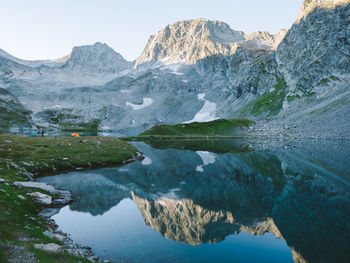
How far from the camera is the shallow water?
18.4 metres

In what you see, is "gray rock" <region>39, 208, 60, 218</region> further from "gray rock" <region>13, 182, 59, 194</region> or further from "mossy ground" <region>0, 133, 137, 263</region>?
"gray rock" <region>13, 182, 59, 194</region>

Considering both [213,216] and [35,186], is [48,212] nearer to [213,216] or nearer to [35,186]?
[35,186]

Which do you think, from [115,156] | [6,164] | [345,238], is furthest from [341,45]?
[6,164]

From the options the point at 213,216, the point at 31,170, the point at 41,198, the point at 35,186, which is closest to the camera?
the point at 213,216

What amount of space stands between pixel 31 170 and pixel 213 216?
3398 cm

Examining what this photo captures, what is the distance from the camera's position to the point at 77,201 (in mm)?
30656

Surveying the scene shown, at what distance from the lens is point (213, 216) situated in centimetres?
2523

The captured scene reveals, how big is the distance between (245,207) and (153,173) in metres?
25.0

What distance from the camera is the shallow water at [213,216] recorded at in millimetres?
18359

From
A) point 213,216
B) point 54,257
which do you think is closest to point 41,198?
point 54,257

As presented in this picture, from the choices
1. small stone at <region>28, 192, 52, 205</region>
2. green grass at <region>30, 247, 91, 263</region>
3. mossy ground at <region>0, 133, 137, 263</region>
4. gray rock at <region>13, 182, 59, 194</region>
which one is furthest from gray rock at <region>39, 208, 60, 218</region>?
green grass at <region>30, 247, 91, 263</region>

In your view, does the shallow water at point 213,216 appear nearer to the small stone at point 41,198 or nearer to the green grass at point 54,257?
the small stone at point 41,198

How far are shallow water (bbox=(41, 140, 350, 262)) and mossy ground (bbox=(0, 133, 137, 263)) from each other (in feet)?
12.6

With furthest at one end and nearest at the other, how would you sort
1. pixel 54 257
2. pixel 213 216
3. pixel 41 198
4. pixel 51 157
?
pixel 51 157 → pixel 41 198 → pixel 213 216 → pixel 54 257
